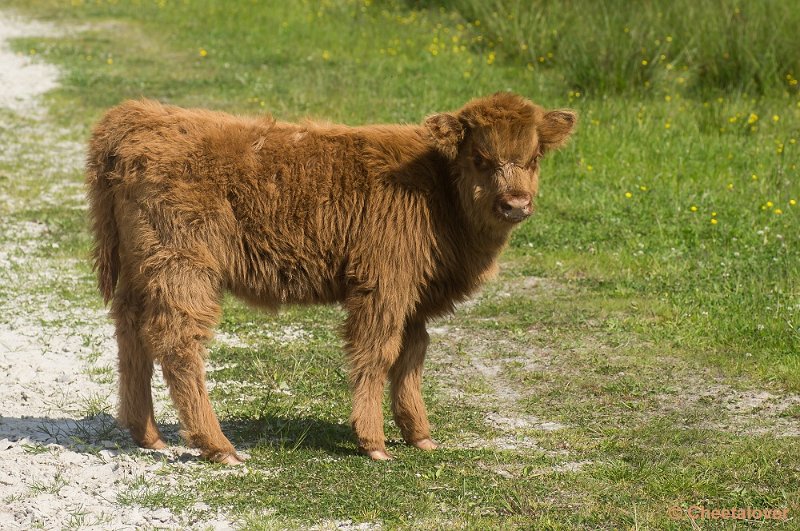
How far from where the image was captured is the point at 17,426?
265 inches

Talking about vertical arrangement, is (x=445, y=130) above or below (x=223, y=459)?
above

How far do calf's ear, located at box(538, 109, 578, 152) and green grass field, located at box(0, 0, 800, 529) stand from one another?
174cm

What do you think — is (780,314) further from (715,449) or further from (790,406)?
(715,449)

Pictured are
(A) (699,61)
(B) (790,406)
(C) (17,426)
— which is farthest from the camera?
(A) (699,61)

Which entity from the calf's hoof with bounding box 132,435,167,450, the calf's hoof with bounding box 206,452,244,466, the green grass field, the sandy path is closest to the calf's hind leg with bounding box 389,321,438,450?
the green grass field

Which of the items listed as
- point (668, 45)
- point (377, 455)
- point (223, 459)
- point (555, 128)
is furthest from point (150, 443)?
point (668, 45)

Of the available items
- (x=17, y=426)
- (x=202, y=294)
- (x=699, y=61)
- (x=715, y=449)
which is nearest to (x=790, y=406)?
(x=715, y=449)

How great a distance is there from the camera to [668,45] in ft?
52.5

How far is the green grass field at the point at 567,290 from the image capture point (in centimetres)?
593

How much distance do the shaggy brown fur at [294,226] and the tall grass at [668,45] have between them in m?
9.18

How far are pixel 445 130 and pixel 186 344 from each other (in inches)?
72.9

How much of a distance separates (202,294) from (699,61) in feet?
39.2

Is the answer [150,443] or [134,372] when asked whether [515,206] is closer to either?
[134,372]

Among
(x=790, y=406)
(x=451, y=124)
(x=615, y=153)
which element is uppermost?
(x=451, y=124)
